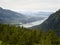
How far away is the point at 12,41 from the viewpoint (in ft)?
303

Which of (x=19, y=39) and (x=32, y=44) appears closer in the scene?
(x=32, y=44)

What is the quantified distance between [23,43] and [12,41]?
318 inches

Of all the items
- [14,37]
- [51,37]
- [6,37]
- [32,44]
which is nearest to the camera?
[51,37]

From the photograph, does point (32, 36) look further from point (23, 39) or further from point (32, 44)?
point (32, 44)

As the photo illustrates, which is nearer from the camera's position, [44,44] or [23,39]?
[44,44]

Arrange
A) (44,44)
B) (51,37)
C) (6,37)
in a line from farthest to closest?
(6,37) → (51,37) → (44,44)

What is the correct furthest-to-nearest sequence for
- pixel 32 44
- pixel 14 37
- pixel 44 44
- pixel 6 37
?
pixel 6 37 < pixel 14 37 < pixel 32 44 < pixel 44 44

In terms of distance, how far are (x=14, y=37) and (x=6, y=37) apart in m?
11.2

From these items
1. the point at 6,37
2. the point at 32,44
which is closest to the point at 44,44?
the point at 32,44

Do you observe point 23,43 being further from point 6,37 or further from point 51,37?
point 6,37

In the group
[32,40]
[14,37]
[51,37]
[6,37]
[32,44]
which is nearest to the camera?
[51,37]

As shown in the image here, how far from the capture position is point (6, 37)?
107 metres

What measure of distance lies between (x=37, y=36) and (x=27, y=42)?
11939mm

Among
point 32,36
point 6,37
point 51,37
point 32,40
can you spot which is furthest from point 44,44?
point 6,37
